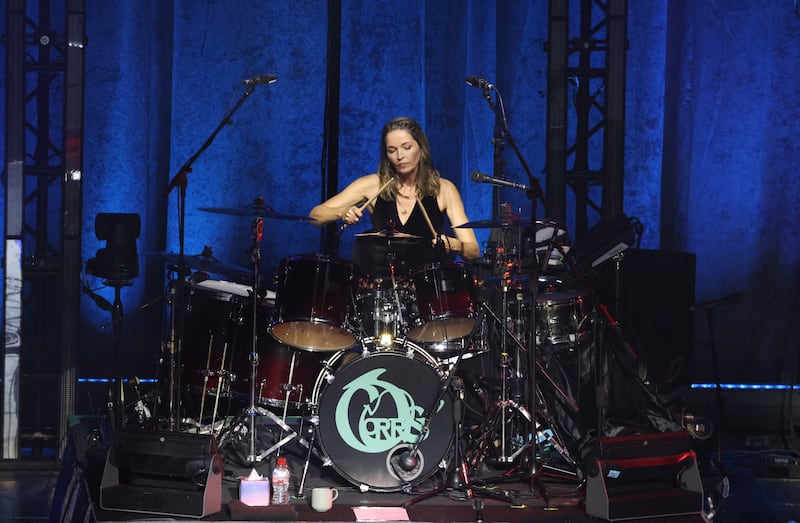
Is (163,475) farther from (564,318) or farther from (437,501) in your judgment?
(564,318)

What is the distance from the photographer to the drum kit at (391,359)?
5.04 metres

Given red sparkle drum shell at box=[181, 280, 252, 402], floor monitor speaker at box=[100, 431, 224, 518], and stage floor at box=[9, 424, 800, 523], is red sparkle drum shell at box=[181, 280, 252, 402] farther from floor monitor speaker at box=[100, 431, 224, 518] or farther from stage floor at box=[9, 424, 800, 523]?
floor monitor speaker at box=[100, 431, 224, 518]

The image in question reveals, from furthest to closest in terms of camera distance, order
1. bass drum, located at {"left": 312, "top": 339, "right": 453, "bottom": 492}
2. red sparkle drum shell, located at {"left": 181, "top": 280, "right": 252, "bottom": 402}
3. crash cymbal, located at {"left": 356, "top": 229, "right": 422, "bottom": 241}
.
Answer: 1. red sparkle drum shell, located at {"left": 181, "top": 280, "right": 252, "bottom": 402}
2. crash cymbal, located at {"left": 356, "top": 229, "right": 422, "bottom": 241}
3. bass drum, located at {"left": 312, "top": 339, "right": 453, "bottom": 492}

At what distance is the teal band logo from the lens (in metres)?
5.05

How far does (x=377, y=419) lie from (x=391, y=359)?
32cm

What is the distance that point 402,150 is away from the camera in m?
5.88

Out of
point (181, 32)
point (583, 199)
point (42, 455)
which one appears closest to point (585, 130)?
point (583, 199)

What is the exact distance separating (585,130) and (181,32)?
9.99 ft

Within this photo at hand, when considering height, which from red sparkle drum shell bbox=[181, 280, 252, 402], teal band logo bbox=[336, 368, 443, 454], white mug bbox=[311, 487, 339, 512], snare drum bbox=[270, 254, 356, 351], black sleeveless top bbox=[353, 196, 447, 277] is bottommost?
white mug bbox=[311, 487, 339, 512]

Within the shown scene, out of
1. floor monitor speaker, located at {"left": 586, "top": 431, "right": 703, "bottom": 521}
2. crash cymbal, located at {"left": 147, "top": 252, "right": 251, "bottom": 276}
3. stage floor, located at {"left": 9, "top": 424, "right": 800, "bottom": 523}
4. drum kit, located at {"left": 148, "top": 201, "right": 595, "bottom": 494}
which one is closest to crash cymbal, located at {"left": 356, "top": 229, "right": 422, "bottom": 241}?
drum kit, located at {"left": 148, "top": 201, "right": 595, "bottom": 494}

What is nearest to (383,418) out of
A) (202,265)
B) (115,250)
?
Answer: (202,265)

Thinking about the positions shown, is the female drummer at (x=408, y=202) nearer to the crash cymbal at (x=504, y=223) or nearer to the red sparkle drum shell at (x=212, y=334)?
the crash cymbal at (x=504, y=223)

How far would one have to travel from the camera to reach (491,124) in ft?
24.1

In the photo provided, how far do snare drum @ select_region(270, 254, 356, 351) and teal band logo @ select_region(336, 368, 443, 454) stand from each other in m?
0.30
